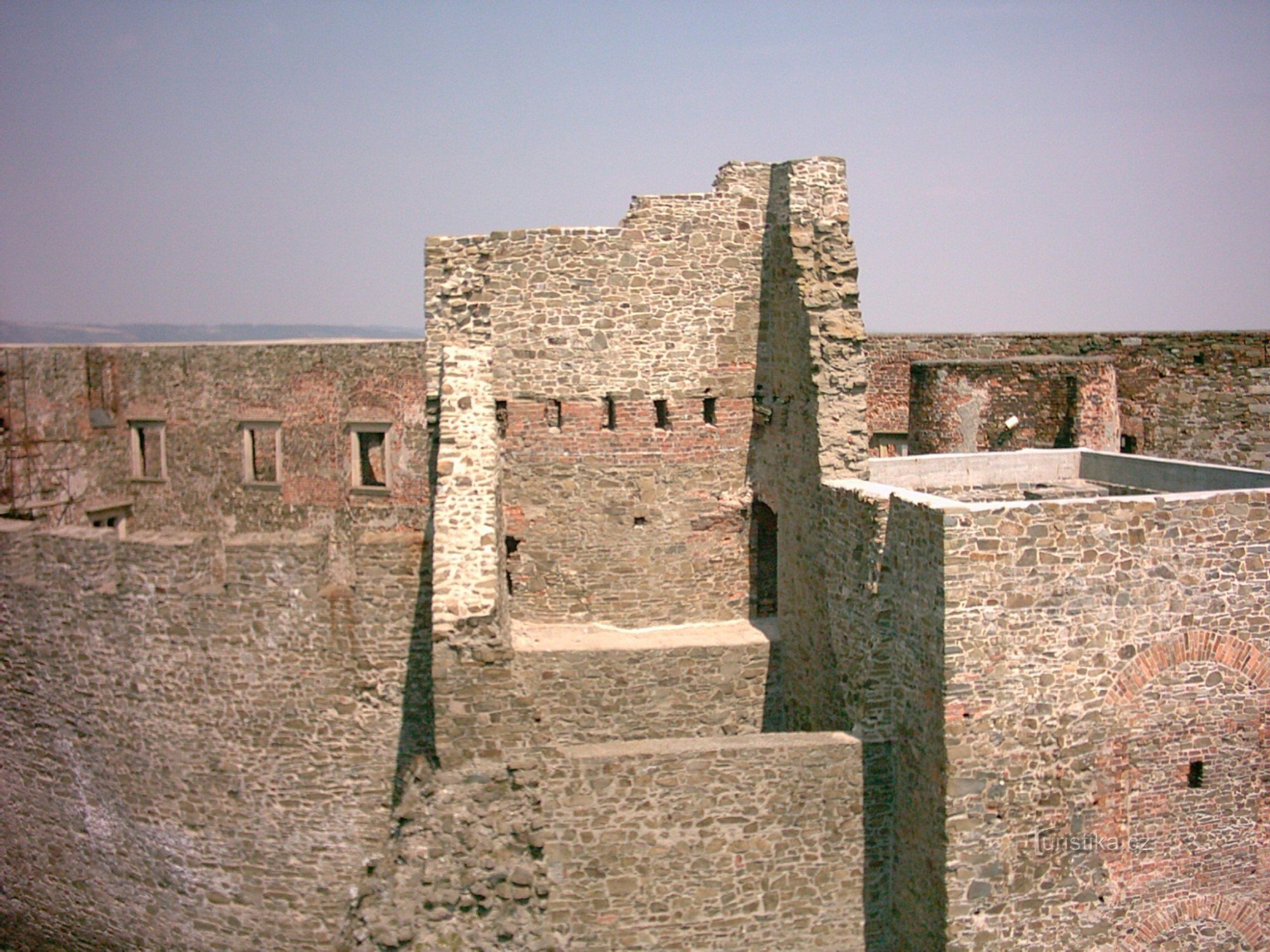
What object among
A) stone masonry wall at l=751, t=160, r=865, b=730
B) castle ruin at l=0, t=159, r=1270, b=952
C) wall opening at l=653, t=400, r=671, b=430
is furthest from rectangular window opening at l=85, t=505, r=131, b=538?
stone masonry wall at l=751, t=160, r=865, b=730

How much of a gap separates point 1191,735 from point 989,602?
2.15 meters

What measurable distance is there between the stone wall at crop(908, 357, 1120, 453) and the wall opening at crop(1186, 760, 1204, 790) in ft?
26.2

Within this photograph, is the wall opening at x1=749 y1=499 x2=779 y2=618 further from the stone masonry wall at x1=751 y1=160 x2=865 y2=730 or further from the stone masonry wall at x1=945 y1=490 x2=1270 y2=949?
the stone masonry wall at x1=945 y1=490 x2=1270 y2=949

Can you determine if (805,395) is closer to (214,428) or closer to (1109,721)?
(1109,721)

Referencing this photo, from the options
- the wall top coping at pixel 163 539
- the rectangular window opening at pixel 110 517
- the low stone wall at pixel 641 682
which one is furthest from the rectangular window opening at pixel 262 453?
the low stone wall at pixel 641 682

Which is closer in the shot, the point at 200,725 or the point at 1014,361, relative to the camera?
the point at 200,725

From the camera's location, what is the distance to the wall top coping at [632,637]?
11.6m

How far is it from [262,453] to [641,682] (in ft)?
40.9

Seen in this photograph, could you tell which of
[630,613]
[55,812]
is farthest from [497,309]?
[55,812]

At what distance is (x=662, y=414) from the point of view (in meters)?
12.3

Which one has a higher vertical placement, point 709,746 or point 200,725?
point 709,746

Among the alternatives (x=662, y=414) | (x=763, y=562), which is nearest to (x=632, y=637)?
(x=763, y=562)

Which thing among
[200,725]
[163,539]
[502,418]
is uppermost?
[502,418]

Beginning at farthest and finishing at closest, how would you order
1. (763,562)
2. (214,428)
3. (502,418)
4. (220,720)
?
(214,428) < (220,720) < (763,562) < (502,418)
